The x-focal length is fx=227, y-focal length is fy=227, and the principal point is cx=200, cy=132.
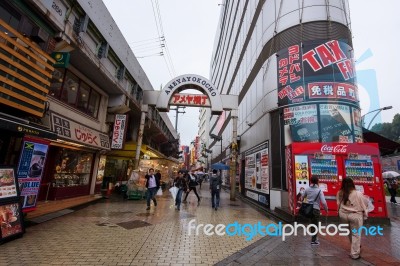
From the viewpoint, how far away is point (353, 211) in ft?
16.8

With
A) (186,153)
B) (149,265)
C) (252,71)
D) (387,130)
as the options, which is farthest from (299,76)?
(186,153)

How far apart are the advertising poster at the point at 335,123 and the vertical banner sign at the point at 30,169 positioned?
11.6 metres

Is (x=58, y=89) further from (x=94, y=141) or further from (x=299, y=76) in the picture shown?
(x=299, y=76)

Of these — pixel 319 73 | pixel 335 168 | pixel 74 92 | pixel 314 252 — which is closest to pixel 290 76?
pixel 319 73

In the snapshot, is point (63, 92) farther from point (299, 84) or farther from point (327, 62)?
point (327, 62)

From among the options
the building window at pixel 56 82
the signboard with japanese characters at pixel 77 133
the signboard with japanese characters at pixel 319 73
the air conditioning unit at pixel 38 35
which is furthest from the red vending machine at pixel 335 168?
the building window at pixel 56 82

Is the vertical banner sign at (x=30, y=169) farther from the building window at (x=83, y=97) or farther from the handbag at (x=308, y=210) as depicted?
the handbag at (x=308, y=210)

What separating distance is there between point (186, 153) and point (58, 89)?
11982 centimetres

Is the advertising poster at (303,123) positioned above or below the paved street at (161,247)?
above

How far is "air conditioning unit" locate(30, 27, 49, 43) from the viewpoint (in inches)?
296

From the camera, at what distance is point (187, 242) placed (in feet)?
19.3

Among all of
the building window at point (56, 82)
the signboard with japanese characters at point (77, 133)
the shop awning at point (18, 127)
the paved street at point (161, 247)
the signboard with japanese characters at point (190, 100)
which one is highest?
the signboard with japanese characters at point (190, 100)

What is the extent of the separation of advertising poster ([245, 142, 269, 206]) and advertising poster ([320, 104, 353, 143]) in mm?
3131

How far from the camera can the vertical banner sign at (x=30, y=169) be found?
6.80 metres
